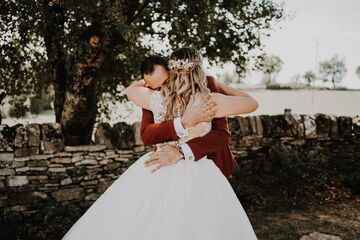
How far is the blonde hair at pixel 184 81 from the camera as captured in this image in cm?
286

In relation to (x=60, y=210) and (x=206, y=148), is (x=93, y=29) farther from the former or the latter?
(x=206, y=148)

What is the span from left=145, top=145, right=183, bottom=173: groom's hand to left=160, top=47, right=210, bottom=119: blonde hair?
0.87ft

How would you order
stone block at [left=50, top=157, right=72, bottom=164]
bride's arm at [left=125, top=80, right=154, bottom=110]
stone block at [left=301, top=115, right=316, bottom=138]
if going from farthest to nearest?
stone block at [left=301, top=115, right=316, bottom=138] < stone block at [left=50, top=157, right=72, bottom=164] < bride's arm at [left=125, top=80, right=154, bottom=110]

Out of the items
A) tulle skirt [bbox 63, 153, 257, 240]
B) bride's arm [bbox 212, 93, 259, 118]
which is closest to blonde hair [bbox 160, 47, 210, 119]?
bride's arm [bbox 212, 93, 259, 118]

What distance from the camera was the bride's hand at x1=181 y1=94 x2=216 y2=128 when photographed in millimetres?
2785

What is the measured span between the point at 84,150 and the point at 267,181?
4189 mm

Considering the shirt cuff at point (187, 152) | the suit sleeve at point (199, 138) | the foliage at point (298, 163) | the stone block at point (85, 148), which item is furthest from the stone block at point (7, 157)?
the foliage at point (298, 163)

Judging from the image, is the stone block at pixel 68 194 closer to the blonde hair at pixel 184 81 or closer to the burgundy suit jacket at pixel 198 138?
the burgundy suit jacket at pixel 198 138

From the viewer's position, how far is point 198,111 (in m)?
2.78

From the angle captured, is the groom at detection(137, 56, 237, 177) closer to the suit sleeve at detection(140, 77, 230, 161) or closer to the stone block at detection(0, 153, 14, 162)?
the suit sleeve at detection(140, 77, 230, 161)

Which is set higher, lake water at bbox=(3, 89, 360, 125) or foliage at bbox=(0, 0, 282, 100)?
foliage at bbox=(0, 0, 282, 100)

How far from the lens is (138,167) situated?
3.01 meters

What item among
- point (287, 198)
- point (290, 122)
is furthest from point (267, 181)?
point (290, 122)

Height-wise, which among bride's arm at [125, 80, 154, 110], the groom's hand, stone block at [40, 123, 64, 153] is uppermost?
bride's arm at [125, 80, 154, 110]
